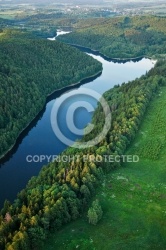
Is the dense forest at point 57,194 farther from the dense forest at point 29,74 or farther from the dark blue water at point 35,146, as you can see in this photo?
the dense forest at point 29,74

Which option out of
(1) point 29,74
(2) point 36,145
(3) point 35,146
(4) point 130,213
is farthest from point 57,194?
(1) point 29,74

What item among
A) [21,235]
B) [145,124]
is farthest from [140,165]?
[21,235]

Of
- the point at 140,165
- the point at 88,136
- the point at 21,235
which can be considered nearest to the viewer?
the point at 21,235

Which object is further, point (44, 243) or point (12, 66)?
point (12, 66)

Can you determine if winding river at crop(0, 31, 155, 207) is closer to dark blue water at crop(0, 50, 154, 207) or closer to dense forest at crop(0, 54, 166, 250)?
dark blue water at crop(0, 50, 154, 207)

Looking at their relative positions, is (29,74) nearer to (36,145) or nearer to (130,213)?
(36,145)

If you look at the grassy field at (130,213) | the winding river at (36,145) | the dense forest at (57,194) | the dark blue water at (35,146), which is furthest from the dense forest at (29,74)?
the grassy field at (130,213)

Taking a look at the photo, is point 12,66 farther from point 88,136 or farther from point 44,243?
point 44,243
